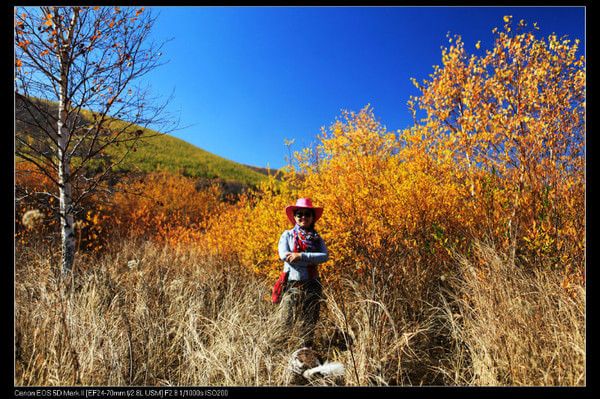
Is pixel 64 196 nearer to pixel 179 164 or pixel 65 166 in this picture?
pixel 65 166

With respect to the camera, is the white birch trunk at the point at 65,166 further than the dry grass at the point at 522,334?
Yes

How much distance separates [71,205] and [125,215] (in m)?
7.02

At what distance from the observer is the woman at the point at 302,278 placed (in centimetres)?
329

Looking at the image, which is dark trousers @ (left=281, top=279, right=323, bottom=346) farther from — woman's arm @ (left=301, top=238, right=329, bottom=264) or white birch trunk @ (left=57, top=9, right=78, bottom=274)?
white birch trunk @ (left=57, top=9, right=78, bottom=274)

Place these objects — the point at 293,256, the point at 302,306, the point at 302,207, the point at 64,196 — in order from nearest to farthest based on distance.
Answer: the point at 293,256 < the point at 302,306 < the point at 302,207 < the point at 64,196

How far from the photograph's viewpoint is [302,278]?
3281 millimetres

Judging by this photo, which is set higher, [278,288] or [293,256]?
A: [293,256]

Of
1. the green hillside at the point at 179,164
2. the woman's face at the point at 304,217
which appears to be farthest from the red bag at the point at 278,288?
the green hillside at the point at 179,164

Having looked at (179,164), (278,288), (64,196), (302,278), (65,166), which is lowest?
(278,288)

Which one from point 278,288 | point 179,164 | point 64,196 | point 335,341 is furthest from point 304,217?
point 179,164

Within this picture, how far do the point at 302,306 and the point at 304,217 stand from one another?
92cm

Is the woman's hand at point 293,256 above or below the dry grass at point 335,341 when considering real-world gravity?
above

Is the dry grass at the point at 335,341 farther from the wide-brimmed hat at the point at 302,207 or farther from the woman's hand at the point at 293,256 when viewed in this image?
the wide-brimmed hat at the point at 302,207

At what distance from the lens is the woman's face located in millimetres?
3461
